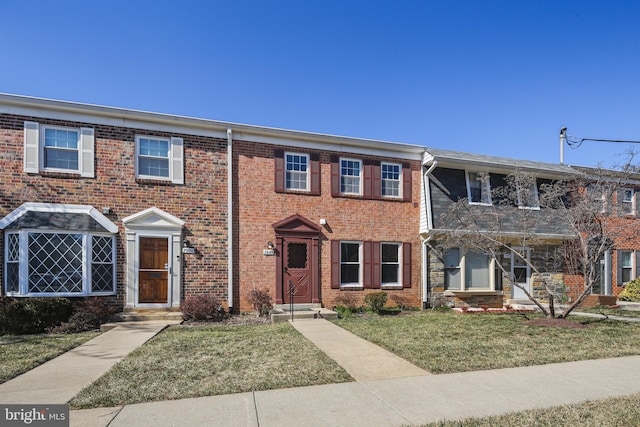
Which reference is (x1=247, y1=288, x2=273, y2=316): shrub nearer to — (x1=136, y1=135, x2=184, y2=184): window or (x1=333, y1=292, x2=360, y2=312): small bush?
(x1=333, y1=292, x2=360, y2=312): small bush

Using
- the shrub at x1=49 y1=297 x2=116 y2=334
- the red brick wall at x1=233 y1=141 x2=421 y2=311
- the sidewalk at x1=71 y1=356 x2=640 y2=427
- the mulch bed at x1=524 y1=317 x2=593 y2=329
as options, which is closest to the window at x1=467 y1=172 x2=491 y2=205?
the red brick wall at x1=233 y1=141 x2=421 y2=311

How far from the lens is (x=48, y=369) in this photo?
5953 mm

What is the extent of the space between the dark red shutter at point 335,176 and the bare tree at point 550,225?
3779mm

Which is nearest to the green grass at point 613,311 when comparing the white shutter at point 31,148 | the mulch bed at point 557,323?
the mulch bed at point 557,323

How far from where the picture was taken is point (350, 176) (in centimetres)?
1341

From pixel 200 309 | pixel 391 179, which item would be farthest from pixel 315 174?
pixel 200 309

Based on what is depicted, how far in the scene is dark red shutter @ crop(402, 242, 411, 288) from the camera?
534 inches

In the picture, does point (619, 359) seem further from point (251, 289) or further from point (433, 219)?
point (251, 289)

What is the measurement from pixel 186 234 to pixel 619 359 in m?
10.2

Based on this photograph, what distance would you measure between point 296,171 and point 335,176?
4.25 ft

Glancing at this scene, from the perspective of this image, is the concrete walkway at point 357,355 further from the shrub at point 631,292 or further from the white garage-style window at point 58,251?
the shrub at point 631,292

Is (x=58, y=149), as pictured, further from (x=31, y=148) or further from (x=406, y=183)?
(x=406, y=183)

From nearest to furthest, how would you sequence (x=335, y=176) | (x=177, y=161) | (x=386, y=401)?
(x=386, y=401), (x=177, y=161), (x=335, y=176)

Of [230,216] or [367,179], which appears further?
[367,179]
